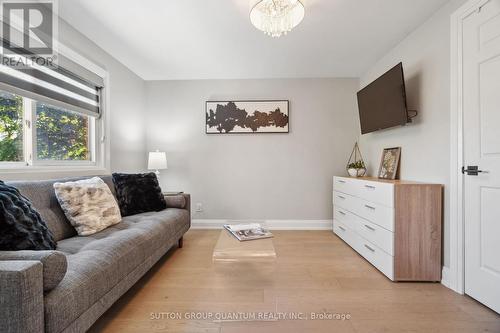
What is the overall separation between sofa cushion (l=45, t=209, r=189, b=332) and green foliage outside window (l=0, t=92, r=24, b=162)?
0.84 metres

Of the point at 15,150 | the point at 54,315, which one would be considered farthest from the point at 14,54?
the point at 54,315

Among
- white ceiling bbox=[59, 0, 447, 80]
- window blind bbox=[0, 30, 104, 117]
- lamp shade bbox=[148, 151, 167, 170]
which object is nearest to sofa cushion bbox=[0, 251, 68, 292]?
window blind bbox=[0, 30, 104, 117]

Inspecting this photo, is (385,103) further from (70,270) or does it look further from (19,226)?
(19,226)

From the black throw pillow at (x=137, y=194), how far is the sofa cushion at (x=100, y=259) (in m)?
0.18

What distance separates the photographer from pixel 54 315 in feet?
3.12

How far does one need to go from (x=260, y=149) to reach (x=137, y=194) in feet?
5.87

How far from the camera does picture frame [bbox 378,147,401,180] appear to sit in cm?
243

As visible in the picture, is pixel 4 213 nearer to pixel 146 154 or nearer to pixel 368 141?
pixel 146 154

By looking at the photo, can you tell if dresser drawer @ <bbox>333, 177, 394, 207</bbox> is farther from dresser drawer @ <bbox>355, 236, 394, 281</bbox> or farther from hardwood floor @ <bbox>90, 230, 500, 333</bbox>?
hardwood floor @ <bbox>90, 230, 500, 333</bbox>

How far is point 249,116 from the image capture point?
11.1ft

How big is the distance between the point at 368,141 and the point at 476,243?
1775 millimetres

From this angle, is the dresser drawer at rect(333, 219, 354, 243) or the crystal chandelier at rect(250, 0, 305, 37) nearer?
the crystal chandelier at rect(250, 0, 305, 37)

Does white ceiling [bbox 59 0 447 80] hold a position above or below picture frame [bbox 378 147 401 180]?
above

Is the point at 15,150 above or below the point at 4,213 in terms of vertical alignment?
above
